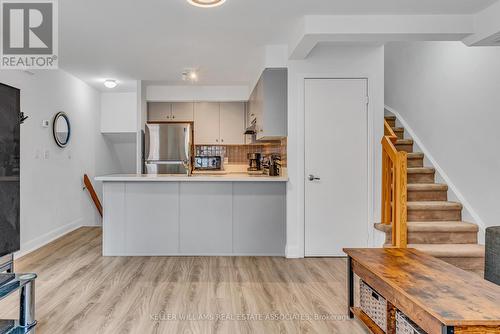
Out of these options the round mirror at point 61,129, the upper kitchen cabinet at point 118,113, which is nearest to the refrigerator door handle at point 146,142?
the upper kitchen cabinet at point 118,113

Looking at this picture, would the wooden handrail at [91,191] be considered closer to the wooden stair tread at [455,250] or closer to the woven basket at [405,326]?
the wooden stair tread at [455,250]

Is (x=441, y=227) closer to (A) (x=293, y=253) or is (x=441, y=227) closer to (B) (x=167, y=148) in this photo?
(A) (x=293, y=253)

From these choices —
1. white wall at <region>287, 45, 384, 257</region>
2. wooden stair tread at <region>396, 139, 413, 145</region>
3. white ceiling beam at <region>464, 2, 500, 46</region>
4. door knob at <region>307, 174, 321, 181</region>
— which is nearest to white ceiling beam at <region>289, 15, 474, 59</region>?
white ceiling beam at <region>464, 2, 500, 46</region>

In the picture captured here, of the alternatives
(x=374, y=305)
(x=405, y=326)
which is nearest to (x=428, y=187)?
(x=374, y=305)

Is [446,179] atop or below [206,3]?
below

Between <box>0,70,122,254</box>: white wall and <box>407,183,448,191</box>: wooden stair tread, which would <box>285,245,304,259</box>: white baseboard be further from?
<box>0,70,122,254</box>: white wall

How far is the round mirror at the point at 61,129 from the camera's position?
4987 millimetres

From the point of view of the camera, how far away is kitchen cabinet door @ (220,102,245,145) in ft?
21.4

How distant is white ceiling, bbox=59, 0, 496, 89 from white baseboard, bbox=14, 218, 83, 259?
230 centimetres

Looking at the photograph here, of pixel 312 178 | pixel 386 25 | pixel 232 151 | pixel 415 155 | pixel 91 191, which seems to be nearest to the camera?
pixel 386 25

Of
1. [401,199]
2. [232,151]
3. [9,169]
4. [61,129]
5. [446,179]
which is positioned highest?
[61,129]

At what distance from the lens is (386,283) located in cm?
192

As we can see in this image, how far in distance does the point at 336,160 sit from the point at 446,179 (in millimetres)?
1398

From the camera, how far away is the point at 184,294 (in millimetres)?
2982
